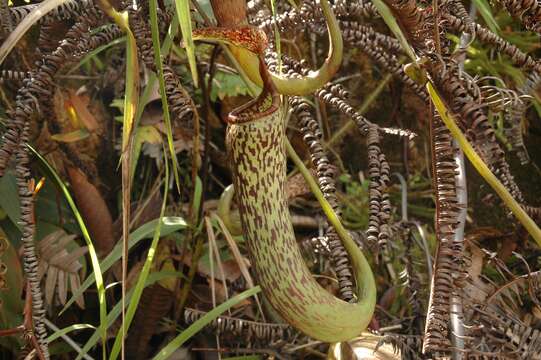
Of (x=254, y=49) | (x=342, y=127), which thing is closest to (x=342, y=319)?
(x=254, y=49)

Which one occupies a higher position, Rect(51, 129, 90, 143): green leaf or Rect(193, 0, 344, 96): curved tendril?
Rect(193, 0, 344, 96): curved tendril

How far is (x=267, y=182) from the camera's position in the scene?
0.72 metres

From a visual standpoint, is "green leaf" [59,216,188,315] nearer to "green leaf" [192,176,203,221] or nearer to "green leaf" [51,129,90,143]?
"green leaf" [192,176,203,221]

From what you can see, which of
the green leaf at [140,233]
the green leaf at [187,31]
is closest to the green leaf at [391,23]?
the green leaf at [187,31]

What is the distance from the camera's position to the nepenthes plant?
715 millimetres

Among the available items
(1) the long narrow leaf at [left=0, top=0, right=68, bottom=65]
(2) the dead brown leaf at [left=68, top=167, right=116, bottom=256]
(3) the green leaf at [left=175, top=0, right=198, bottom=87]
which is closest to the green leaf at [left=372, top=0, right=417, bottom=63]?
(3) the green leaf at [left=175, top=0, right=198, bottom=87]

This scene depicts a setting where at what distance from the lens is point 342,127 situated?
1.68 metres

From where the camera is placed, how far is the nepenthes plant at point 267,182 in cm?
71

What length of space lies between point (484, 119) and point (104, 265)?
59 cm

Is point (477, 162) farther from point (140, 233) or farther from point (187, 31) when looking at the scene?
point (140, 233)

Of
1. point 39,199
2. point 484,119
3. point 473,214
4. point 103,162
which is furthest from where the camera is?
point 473,214

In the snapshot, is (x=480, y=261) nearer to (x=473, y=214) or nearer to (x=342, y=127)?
(x=473, y=214)

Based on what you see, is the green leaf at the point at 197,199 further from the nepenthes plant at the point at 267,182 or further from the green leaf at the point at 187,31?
the green leaf at the point at 187,31

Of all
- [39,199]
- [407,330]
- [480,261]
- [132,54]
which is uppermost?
[132,54]
